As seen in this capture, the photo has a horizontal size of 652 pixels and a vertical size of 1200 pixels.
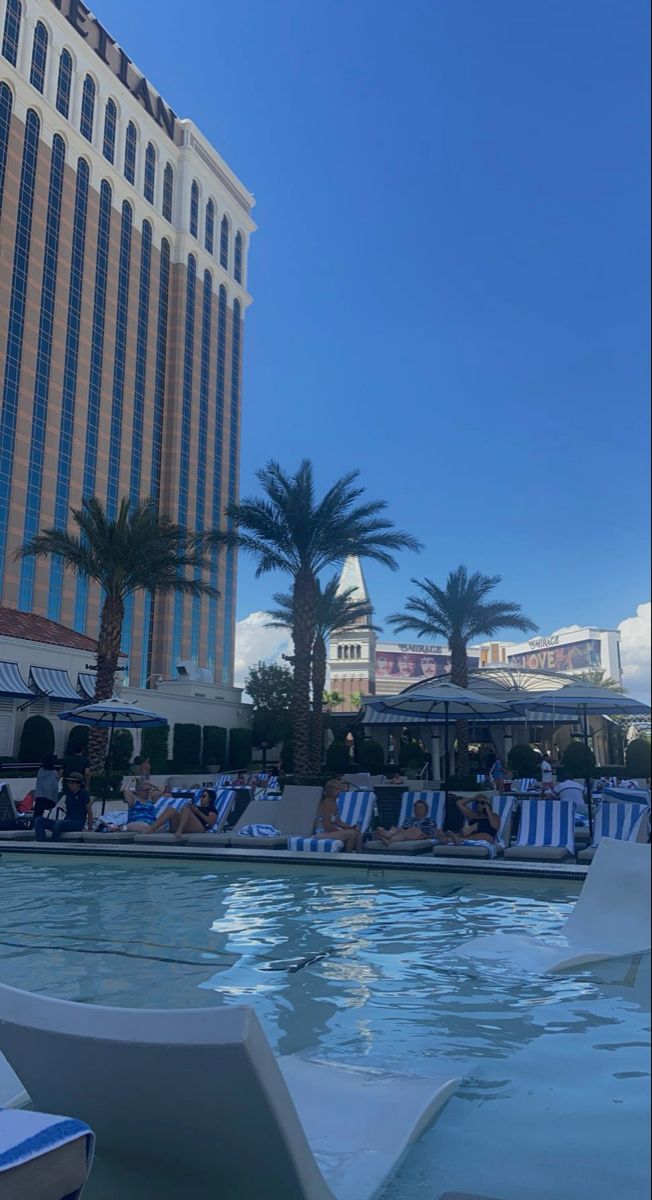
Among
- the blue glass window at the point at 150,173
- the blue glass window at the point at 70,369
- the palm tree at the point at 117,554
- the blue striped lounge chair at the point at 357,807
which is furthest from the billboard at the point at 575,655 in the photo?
the blue glass window at the point at 150,173

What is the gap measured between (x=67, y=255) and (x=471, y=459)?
169ft

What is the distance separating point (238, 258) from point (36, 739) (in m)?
56.0

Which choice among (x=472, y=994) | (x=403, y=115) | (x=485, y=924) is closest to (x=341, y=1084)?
(x=472, y=994)

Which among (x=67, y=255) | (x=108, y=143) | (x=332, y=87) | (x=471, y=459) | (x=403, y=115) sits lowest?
(x=471, y=459)

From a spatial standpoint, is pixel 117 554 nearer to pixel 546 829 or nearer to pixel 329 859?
pixel 329 859

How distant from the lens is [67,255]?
157 feet

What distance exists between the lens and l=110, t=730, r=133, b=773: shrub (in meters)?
25.1

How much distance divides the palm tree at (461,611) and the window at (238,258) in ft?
157

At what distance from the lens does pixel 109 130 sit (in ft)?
173

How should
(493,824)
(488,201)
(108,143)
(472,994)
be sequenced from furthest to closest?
(108,143) < (493,824) < (472,994) < (488,201)

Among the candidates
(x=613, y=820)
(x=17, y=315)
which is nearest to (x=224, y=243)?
(x=17, y=315)

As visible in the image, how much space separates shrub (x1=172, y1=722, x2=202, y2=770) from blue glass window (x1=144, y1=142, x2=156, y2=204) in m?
40.5

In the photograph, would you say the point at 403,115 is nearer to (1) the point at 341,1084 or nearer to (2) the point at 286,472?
(1) the point at 341,1084

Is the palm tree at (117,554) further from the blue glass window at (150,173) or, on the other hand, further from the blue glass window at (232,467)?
the blue glass window at (150,173)
